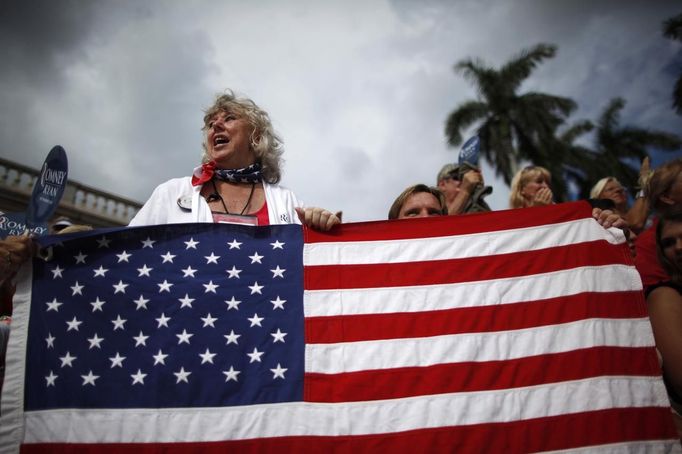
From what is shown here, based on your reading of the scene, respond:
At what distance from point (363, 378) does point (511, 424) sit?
858 millimetres

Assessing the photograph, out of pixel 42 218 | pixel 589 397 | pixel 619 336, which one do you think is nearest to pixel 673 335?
pixel 619 336

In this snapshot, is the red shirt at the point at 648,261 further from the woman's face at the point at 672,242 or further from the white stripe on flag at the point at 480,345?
the white stripe on flag at the point at 480,345

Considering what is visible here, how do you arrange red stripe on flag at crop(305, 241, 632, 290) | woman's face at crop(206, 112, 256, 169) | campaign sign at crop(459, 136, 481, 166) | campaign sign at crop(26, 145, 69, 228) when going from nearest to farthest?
red stripe on flag at crop(305, 241, 632, 290) < woman's face at crop(206, 112, 256, 169) < campaign sign at crop(26, 145, 69, 228) < campaign sign at crop(459, 136, 481, 166)

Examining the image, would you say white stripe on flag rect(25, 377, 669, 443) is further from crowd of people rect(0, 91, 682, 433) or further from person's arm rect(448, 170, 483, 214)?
person's arm rect(448, 170, 483, 214)

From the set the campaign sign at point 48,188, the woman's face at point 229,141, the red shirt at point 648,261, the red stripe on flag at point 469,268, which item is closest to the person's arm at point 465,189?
the red shirt at point 648,261

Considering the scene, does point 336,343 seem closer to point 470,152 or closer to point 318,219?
point 318,219

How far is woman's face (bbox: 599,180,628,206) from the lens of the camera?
4.91m

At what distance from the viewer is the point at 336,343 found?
2439 mm

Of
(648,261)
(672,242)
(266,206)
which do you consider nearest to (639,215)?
(648,261)

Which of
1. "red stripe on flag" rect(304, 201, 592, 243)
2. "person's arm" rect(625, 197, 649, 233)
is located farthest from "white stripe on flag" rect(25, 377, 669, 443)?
"person's arm" rect(625, 197, 649, 233)

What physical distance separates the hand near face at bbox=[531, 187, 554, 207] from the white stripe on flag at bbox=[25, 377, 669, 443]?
243 cm

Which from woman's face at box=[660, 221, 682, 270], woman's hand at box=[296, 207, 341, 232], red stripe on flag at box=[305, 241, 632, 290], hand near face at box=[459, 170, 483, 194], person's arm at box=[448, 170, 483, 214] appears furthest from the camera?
hand near face at box=[459, 170, 483, 194]

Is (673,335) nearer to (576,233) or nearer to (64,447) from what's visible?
(576,233)

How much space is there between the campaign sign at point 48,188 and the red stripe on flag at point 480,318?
2.48m
